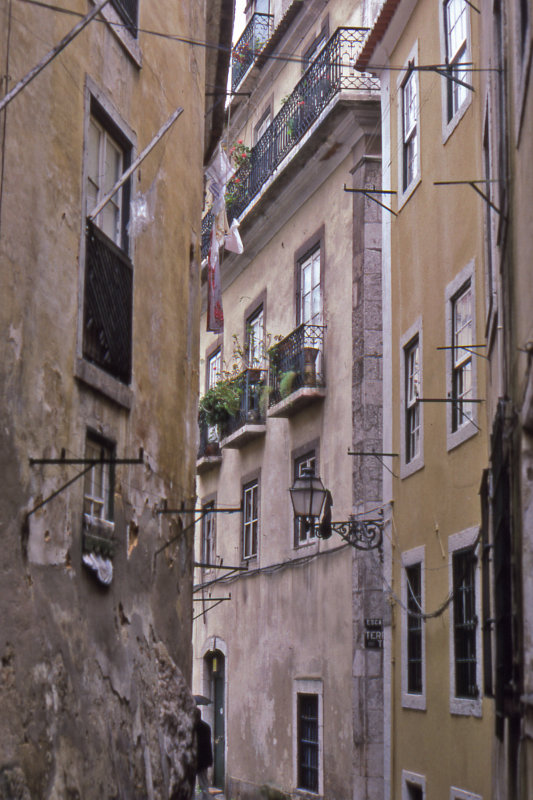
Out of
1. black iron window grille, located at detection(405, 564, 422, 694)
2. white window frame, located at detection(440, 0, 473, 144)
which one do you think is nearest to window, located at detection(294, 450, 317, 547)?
black iron window grille, located at detection(405, 564, 422, 694)

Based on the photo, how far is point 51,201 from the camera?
28.9ft

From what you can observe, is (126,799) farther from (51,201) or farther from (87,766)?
(51,201)

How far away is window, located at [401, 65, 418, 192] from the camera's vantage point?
15938 millimetres

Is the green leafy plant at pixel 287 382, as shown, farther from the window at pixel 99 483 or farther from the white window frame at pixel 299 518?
the window at pixel 99 483

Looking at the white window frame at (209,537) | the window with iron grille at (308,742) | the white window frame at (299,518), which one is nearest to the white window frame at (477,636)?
the window with iron grille at (308,742)

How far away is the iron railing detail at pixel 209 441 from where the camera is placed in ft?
80.7

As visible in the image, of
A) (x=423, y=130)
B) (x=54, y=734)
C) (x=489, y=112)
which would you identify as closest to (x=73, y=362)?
(x=54, y=734)

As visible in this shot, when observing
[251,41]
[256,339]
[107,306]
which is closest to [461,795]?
[107,306]

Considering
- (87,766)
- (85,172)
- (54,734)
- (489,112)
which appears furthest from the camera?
(489,112)

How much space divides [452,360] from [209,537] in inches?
510

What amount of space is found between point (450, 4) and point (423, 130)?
1.52 metres

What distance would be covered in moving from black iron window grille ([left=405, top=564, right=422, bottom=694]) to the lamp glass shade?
4.34 ft

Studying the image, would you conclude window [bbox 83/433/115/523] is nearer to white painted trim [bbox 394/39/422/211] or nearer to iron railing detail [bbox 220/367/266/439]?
white painted trim [bbox 394/39/422/211]

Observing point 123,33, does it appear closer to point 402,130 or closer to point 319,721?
point 402,130
